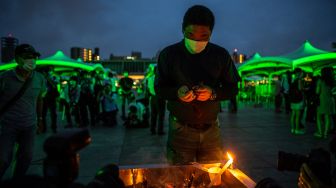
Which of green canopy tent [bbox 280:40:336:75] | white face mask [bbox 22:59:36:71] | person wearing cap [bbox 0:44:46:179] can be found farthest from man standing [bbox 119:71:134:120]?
green canopy tent [bbox 280:40:336:75]

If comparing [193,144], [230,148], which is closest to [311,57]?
[230,148]

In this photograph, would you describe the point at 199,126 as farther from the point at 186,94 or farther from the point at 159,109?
the point at 159,109

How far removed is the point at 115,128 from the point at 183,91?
7847 millimetres

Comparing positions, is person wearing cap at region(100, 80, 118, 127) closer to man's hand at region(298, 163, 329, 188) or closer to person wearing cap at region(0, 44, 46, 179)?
person wearing cap at region(0, 44, 46, 179)

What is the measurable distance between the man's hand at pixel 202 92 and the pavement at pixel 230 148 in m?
2.66

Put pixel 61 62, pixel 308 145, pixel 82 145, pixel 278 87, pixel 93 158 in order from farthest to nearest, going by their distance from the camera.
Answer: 1. pixel 61 62
2. pixel 278 87
3. pixel 308 145
4. pixel 93 158
5. pixel 82 145

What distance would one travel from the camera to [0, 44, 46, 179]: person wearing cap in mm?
3359

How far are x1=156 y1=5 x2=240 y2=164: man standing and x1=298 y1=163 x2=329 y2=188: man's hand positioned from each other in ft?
4.00

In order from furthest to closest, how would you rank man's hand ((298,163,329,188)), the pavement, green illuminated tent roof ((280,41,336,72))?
green illuminated tent roof ((280,41,336,72)), the pavement, man's hand ((298,163,329,188))

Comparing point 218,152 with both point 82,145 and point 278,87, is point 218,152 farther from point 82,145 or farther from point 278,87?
point 278,87

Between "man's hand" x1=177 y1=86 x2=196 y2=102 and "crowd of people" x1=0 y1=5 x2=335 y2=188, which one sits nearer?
"man's hand" x1=177 y1=86 x2=196 y2=102

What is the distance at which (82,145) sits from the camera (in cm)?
89

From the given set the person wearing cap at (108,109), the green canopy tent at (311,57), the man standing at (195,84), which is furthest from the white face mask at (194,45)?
the green canopy tent at (311,57)

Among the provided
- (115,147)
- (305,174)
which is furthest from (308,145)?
(305,174)
